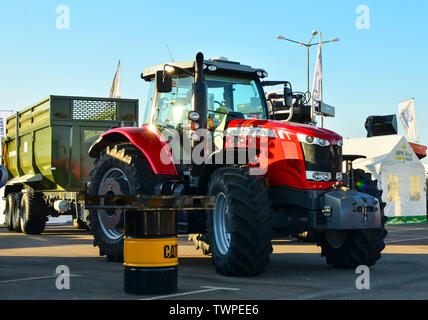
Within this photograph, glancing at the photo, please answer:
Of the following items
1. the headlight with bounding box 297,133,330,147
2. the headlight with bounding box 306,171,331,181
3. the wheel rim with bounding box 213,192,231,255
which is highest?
the headlight with bounding box 297,133,330,147

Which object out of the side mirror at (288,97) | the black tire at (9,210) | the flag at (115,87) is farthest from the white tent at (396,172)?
the side mirror at (288,97)

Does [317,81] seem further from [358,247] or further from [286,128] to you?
[286,128]

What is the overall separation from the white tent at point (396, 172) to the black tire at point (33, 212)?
12.2m

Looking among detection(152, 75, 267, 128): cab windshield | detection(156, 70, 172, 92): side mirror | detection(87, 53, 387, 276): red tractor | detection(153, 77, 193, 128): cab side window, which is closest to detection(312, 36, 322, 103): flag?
detection(152, 75, 267, 128): cab windshield

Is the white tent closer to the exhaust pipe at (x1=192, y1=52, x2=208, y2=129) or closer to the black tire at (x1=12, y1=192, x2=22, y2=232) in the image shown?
the black tire at (x1=12, y1=192, x2=22, y2=232)

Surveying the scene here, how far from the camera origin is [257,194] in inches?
311

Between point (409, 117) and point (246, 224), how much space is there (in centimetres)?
2789

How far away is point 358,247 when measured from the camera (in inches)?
356

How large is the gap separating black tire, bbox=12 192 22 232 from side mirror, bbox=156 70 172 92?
1172 cm

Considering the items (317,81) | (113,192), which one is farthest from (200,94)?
(317,81)

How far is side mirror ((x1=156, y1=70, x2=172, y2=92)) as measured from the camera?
8.67 meters

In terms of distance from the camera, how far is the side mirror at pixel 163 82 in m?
8.67

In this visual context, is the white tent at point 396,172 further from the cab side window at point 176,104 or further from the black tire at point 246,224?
A: the black tire at point 246,224
